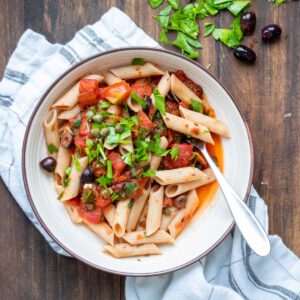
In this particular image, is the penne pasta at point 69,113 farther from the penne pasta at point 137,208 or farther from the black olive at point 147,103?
the penne pasta at point 137,208

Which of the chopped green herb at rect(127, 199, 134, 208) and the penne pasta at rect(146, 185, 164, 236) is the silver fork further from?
the chopped green herb at rect(127, 199, 134, 208)

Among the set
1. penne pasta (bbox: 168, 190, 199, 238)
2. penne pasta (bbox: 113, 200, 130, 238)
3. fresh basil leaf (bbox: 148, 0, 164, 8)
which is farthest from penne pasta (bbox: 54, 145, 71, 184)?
fresh basil leaf (bbox: 148, 0, 164, 8)

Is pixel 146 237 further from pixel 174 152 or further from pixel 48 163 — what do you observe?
pixel 48 163

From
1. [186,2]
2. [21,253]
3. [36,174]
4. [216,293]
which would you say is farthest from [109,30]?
[216,293]

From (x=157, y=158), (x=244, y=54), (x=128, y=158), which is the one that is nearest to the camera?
(x=128, y=158)

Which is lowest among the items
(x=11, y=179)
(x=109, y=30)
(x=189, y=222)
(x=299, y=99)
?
(x=189, y=222)

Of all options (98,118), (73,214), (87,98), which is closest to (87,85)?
(87,98)

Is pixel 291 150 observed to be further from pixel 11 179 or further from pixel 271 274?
pixel 11 179
